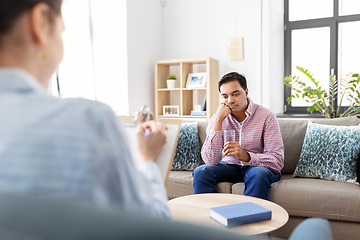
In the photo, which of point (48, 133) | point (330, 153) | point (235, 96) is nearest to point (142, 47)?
point (235, 96)

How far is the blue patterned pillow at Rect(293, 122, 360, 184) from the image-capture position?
86.8 inches

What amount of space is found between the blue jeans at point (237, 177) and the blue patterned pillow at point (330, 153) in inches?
10.6

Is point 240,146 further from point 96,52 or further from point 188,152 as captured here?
point 96,52

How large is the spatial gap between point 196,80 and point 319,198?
261 cm

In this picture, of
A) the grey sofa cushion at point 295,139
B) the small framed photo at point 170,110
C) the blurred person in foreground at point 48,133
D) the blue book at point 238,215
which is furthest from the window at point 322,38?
the blurred person in foreground at point 48,133

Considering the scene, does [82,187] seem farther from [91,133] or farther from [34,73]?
[34,73]

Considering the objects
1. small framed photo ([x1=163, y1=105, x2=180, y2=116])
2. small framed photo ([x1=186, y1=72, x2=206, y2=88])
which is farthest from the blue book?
small framed photo ([x1=163, y1=105, x2=180, y2=116])

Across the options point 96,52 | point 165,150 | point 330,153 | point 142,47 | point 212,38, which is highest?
point 212,38

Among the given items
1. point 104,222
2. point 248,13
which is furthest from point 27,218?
point 248,13

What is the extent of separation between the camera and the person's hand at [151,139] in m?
0.55

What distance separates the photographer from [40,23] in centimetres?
44

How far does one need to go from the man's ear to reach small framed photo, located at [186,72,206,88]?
383 cm

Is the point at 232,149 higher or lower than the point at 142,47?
lower

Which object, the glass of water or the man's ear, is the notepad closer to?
the man's ear
